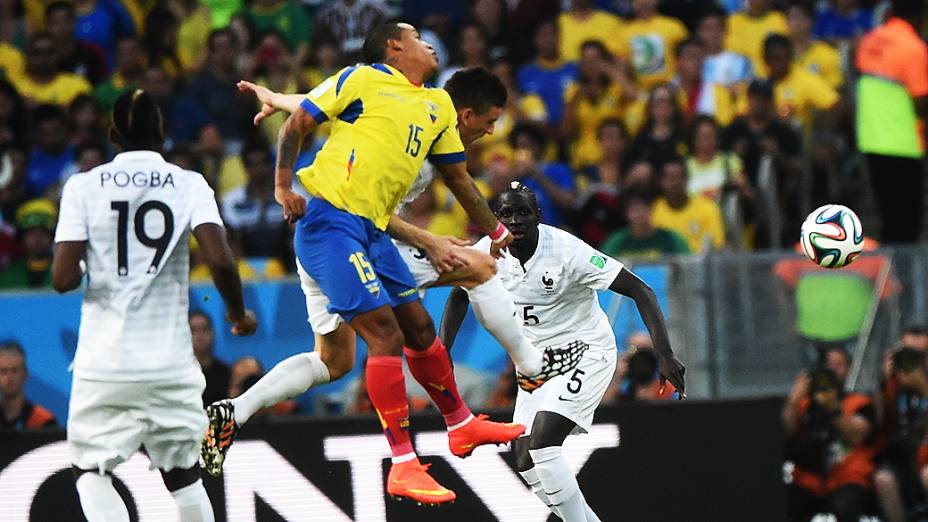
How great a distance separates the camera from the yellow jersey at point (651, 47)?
15938 mm

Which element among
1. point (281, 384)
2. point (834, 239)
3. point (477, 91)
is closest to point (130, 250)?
point (281, 384)


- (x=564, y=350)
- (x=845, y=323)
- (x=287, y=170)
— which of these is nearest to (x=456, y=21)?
(x=845, y=323)

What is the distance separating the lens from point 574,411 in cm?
991

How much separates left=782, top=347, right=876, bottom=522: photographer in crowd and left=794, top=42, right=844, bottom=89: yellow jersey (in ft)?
13.4

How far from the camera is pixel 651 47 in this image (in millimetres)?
16031

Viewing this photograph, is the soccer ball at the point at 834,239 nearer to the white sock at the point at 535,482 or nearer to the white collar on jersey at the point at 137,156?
the white sock at the point at 535,482

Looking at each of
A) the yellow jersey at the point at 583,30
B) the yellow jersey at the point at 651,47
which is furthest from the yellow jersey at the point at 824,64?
the yellow jersey at the point at 583,30

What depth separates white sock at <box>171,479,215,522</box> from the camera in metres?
A: 8.48

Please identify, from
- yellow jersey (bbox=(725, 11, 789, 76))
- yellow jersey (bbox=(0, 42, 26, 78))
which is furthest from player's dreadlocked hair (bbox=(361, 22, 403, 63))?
yellow jersey (bbox=(0, 42, 26, 78))

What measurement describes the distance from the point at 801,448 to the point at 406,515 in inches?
126

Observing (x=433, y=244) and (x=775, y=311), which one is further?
(x=775, y=311)

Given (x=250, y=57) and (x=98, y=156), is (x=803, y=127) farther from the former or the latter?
(x=98, y=156)

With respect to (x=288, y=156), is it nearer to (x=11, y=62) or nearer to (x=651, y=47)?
(x=651, y=47)

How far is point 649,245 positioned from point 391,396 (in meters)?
5.17
